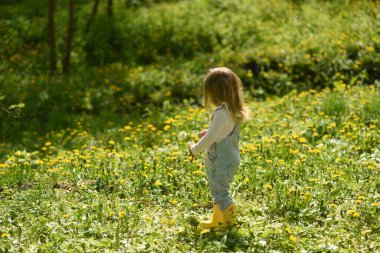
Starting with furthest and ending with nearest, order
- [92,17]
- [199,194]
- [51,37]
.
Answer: [92,17] < [51,37] < [199,194]

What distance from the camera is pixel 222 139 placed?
471 centimetres

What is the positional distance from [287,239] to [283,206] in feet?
2.19

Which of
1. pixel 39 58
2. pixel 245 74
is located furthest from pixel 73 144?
pixel 39 58

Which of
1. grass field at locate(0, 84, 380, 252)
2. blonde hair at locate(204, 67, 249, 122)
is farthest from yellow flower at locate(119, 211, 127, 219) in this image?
blonde hair at locate(204, 67, 249, 122)

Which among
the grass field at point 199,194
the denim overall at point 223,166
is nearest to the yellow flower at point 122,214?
the grass field at point 199,194

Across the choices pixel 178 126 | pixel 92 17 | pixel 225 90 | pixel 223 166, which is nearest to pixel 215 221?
pixel 223 166

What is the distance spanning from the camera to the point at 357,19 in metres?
12.9

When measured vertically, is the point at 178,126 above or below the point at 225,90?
below

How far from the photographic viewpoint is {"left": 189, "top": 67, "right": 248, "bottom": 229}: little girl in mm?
4613

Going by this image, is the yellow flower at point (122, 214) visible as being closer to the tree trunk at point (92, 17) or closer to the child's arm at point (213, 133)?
the child's arm at point (213, 133)

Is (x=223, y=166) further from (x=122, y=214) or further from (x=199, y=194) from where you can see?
(x=122, y=214)

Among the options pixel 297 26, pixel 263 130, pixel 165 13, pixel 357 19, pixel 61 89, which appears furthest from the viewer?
pixel 165 13

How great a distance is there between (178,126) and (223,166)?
3.67 meters

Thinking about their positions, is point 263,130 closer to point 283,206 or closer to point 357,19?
point 283,206
